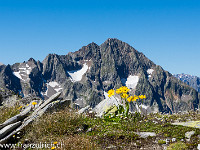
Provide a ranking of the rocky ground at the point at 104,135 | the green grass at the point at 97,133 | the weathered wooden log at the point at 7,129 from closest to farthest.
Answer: the rocky ground at the point at 104,135 < the green grass at the point at 97,133 < the weathered wooden log at the point at 7,129

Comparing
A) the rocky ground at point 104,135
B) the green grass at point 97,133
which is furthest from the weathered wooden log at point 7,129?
the green grass at point 97,133

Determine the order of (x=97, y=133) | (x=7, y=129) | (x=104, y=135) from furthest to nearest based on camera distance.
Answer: (x=97, y=133) → (x=104, y=135) → (x=7, y=129)

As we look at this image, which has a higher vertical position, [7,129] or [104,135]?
[7,129]

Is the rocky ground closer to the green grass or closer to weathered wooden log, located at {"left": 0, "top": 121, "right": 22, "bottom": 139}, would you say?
the green grass

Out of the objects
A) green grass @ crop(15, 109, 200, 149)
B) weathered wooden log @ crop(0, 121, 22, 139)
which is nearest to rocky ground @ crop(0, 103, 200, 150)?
green grass @ crop(15, 109, 200, 149)

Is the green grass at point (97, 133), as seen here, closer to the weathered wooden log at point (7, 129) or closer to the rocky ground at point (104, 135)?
the rocky ground at point (104, 135)

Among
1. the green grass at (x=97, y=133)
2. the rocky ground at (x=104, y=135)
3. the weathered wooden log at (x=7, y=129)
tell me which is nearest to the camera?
the rocky ground at (x=104, y=135)

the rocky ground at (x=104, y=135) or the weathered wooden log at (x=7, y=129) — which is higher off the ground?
the weathered wooden log at (x=7, y=129)

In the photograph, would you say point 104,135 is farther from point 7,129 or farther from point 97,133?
point 7,129

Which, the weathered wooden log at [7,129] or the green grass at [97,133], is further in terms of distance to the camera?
the weathered wooden log at [7,129]

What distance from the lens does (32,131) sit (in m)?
9.44

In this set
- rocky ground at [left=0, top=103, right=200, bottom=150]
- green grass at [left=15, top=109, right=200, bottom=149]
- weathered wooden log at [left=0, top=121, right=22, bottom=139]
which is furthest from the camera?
weathered wooden log at [left=0, top=121, right=22, bottom=139]

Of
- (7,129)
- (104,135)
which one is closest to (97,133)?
(104,135)

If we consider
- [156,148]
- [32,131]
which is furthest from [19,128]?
[156,148]
